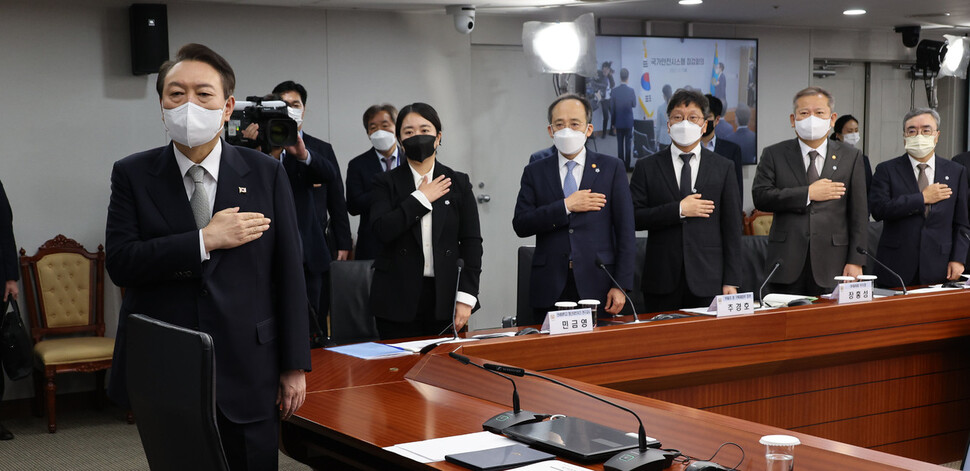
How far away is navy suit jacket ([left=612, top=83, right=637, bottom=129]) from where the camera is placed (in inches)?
302

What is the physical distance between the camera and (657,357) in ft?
11.1

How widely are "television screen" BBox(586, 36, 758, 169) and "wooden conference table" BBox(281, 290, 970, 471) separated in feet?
12.4

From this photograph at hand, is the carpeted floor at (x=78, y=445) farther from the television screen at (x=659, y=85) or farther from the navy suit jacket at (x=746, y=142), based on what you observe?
the navy suit jacket at (x=746, y=142)

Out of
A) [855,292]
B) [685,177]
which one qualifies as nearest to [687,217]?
[685,177]

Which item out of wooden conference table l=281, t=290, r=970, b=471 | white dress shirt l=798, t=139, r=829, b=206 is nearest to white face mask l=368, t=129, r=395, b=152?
white dress shirt l=798, t=139, r=829, b=206

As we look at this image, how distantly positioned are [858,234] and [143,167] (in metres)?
3.36

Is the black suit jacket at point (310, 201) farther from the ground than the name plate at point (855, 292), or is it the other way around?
the black suit jacket at point (310, 201)

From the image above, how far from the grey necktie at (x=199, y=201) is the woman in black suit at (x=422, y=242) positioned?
56.5 inches

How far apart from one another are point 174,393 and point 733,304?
2.46m

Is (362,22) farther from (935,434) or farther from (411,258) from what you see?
(935,434)

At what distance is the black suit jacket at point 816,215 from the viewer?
177 inches

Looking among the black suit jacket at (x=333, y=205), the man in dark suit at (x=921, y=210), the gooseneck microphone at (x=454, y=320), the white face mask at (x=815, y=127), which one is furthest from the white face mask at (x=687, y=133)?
the black suit jacket at (x=333, y=205)

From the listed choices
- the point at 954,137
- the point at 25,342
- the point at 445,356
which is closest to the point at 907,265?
the point at 445,356

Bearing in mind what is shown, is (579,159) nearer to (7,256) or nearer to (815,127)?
(815,127)
